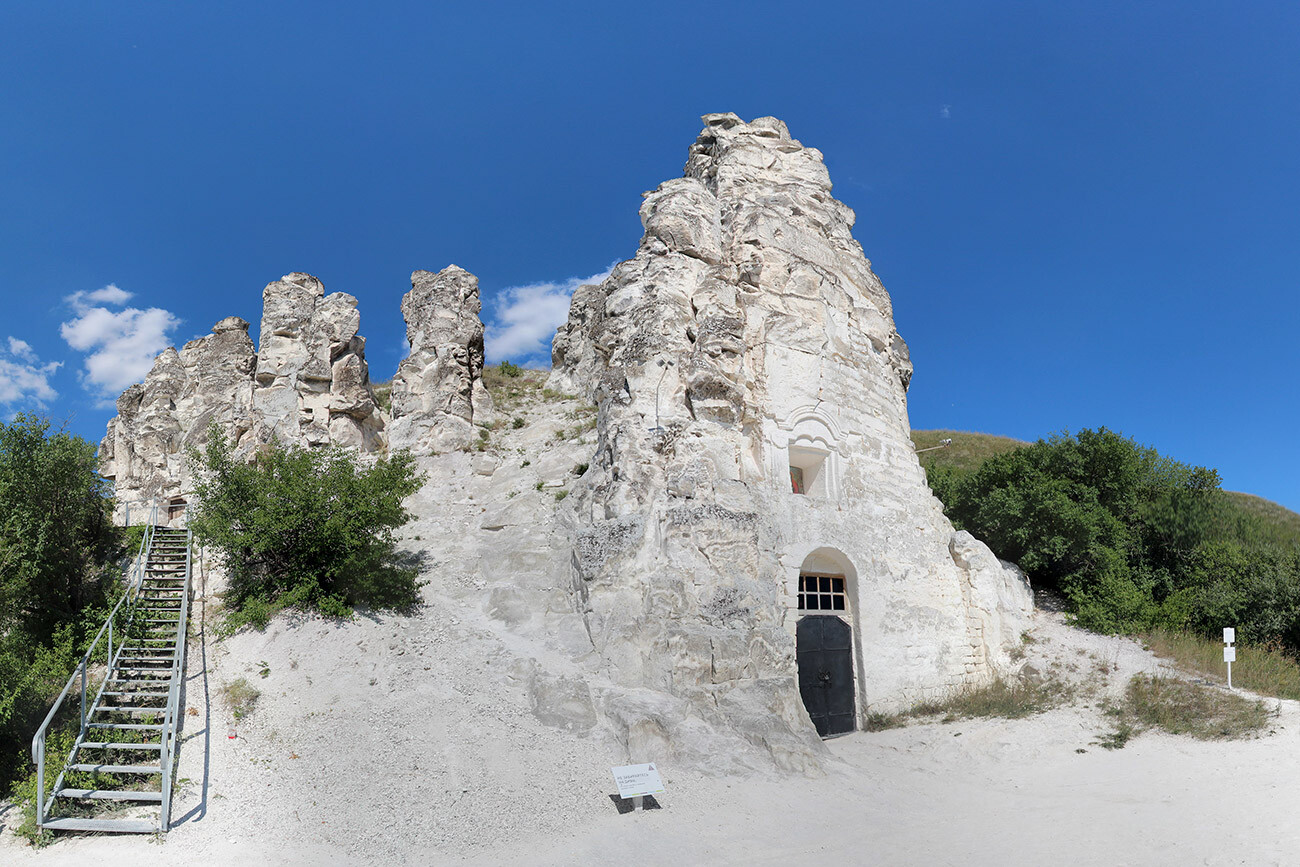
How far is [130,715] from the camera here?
368 inches

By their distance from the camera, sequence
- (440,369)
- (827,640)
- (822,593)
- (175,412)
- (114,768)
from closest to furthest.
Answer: (114,768) → (827,640) → (822,593) → (440,369) → (175,412)

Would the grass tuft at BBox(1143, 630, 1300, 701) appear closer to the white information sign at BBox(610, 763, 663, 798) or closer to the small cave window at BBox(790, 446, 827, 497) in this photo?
the small cave window at BBox(790, 446, 827, 497)

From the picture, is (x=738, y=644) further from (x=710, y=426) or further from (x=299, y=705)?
(x=299, y=705)

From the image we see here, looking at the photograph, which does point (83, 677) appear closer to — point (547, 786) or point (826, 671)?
point (547, 786)

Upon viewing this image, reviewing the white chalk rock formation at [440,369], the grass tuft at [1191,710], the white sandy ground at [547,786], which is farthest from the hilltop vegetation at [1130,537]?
the white chalk rock formation at [440,369]

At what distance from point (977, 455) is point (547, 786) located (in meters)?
38.5

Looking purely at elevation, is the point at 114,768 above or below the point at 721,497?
below

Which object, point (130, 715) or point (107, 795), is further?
point (130, 715)

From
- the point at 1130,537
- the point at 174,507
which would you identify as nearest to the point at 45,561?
the point at 174,507

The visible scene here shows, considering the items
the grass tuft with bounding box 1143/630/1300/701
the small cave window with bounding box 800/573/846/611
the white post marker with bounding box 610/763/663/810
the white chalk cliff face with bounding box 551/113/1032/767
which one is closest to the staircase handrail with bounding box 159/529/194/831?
the white post marker with bounding box 610/763/663/810

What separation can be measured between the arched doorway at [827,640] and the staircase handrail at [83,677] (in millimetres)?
9615

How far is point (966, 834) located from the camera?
8047mm

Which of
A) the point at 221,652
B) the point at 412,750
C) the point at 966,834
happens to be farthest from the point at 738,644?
the point at 221,652

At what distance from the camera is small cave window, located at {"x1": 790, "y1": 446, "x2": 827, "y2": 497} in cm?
1351
